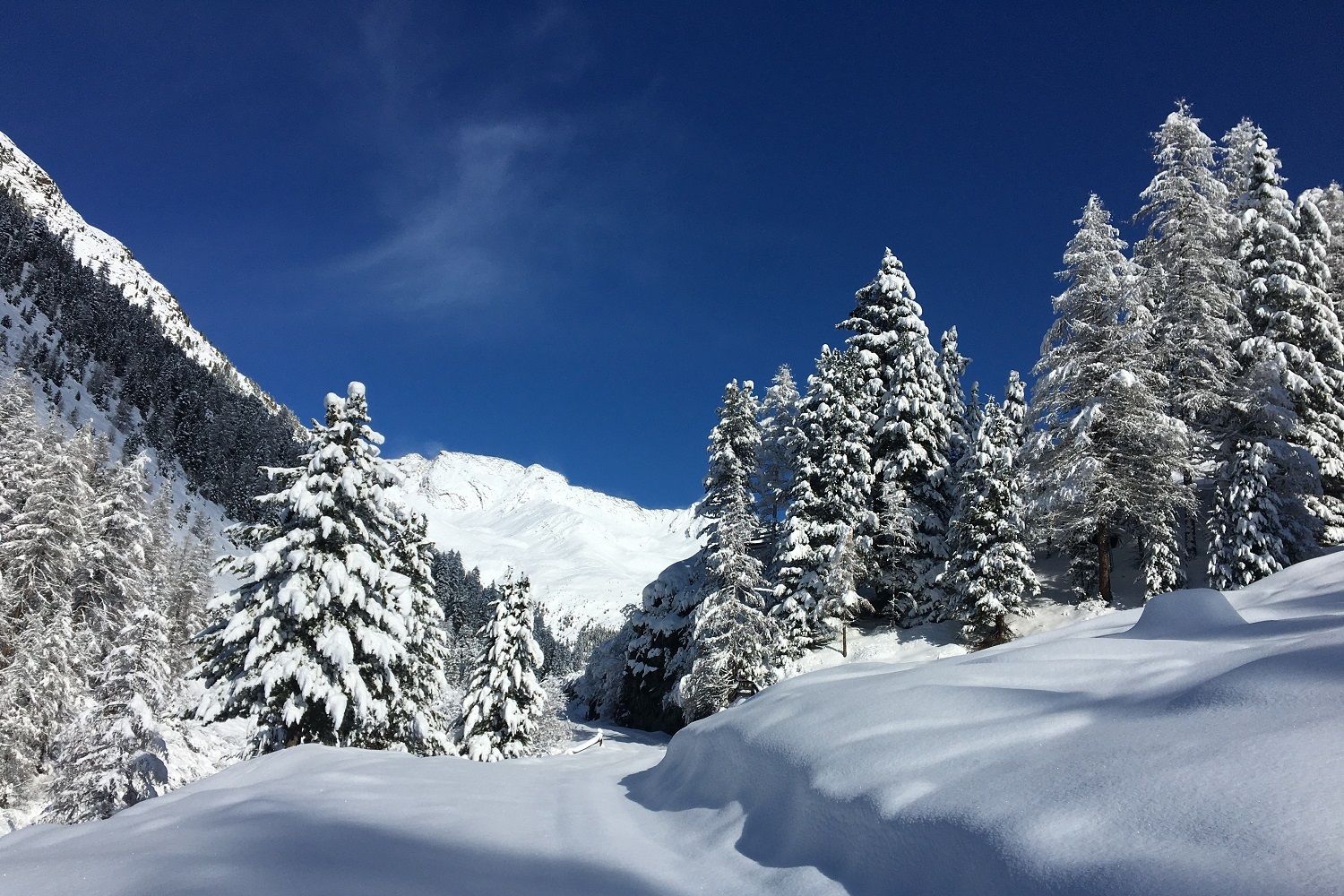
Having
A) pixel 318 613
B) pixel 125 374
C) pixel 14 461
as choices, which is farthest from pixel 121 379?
pixel 318 613

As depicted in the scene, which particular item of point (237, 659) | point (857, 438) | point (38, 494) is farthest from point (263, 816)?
point (38, 494)

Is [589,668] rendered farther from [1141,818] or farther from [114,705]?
[1141,818]

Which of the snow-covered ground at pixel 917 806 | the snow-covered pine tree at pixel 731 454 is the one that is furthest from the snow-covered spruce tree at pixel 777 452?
the snow-covered ground at pixel 917 806

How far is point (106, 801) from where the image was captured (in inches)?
767

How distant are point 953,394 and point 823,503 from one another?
995 centimetres

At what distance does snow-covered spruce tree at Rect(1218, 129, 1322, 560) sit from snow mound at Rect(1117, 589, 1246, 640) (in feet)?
61.2

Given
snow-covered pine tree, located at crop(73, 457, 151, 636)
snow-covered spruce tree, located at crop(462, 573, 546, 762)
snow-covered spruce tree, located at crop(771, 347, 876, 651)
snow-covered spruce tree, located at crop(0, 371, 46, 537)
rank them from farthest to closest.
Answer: snow-covered spruce tree, located at crop(0, 371, 46, 537), snow-covered pine tree, located at crop(73, 457, 151, 636), snow-covered spruce tree, located at crop(771, 347, 876, 651), snow-covered spruce tree, located at crop(462, 573, 546, 762)

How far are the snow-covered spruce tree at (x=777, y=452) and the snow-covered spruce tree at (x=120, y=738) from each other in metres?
23.3

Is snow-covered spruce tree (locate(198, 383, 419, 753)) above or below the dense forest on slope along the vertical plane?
below

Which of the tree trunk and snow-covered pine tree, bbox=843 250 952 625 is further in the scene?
snow-covered pine tree, bbox=843 250 952 625

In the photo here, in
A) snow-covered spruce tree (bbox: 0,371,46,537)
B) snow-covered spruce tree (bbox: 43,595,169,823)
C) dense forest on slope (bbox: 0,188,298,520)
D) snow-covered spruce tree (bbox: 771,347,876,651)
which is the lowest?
snow-covered spruce tree (bbox: 43,595,169,823)

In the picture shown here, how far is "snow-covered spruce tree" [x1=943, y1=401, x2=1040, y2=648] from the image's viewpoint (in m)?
23.2

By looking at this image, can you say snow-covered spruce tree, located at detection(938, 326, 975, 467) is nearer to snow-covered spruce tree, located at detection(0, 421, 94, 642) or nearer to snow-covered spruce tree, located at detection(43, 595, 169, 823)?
snow-covered spruce tree, located at detection(43, 595, 169, 823)

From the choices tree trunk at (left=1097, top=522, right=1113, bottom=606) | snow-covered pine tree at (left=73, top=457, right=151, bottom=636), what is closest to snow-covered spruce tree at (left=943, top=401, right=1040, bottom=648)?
tree trunk at (left=1097, top=522, right=1113, bottom=606)
